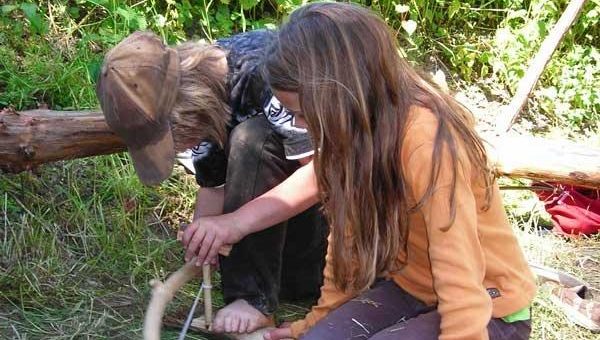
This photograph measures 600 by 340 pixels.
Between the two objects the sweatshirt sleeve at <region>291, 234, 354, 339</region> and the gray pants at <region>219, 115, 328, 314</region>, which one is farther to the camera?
the gray pants at <region>219, 115, 328, 314</region>

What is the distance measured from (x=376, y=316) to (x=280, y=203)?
0.42 m

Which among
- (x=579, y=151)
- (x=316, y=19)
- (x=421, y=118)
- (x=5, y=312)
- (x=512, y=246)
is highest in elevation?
(x=316, y=19)

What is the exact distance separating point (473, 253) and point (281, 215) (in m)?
0.74

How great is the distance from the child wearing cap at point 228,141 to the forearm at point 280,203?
0.05 feet

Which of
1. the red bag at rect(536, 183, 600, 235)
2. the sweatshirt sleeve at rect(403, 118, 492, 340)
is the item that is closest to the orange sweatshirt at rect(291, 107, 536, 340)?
the sweatshirt sleeve at rect(403, 118, 492, 340)

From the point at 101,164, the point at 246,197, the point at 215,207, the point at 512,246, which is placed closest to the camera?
the point at 512,246

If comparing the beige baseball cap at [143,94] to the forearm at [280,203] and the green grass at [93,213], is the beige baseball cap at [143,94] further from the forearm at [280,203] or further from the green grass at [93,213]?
the green grass at [93,213]

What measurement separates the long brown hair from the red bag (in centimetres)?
197

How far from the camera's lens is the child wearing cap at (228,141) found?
230 cm

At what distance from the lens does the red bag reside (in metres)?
3.83

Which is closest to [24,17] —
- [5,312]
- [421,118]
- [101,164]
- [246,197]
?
[101,164]

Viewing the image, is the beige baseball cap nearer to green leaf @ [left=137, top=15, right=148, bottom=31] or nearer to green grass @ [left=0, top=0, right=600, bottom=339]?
green grass @ [left=0, top=0, right=600, bottom=339]

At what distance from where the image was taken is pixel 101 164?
3.64 m

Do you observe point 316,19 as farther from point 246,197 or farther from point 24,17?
point 24,17
